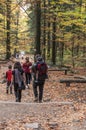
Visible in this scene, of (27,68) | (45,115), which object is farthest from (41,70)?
(27,68)

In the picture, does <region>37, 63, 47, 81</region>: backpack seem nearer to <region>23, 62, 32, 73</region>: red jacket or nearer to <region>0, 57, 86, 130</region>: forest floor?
<region>0, 57, 86, 130</region>: forest floor

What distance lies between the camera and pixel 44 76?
43.3 ft

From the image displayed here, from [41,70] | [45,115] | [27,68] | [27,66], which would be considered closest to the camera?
[45,115]

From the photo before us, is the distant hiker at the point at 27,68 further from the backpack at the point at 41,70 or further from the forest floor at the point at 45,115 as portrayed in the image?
the backpack at the point at 41,70

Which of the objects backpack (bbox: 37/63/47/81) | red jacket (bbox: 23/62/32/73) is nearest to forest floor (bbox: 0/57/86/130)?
backpack (bbox: 37/63/47/81)

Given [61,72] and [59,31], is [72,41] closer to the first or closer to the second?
[59,31]

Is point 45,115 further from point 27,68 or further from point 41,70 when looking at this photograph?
point 27,68

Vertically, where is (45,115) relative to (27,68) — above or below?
below

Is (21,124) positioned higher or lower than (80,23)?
lower

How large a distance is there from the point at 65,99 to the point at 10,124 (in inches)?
224

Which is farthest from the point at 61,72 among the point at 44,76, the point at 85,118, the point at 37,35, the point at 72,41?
the point at 85,118

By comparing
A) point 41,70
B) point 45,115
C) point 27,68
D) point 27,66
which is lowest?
point 45,115

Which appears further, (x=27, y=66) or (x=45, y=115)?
(x=27, y=66)

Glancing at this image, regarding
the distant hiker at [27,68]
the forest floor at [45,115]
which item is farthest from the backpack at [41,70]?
the distant hiker at [27,68]
